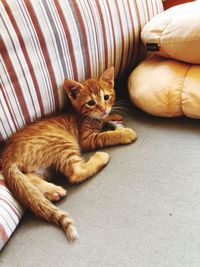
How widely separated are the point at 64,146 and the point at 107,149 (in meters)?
0.16

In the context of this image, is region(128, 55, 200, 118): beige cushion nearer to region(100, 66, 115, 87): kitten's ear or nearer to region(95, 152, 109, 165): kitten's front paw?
region(100, 66, 115, 87): kitten's ear

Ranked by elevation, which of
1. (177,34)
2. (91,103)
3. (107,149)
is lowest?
(107,149)

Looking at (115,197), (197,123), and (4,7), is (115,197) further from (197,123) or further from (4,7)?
(4,7)

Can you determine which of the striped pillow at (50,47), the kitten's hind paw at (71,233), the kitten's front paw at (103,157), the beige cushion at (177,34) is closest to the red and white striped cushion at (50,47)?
the striped pillow at (50,47)

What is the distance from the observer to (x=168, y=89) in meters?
1.00

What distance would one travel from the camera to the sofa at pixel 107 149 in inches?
25.9

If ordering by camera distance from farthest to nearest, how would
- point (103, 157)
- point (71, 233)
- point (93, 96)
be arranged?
1. point (93, 96)
2. point (103, 157)
3. point (71, 233)

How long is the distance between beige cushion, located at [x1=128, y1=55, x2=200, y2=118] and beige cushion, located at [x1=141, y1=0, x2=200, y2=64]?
45 mm

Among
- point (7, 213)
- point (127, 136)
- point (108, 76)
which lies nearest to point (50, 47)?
point (108, 76)

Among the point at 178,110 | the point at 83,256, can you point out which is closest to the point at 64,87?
the point at 178,110

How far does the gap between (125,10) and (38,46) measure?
46cm

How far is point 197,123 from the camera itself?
3.29ft

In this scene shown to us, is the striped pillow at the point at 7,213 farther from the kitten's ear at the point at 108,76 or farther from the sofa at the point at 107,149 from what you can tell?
the kitten's ear at the point at 108,76

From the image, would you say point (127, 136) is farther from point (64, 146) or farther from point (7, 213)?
point (7, 213)
